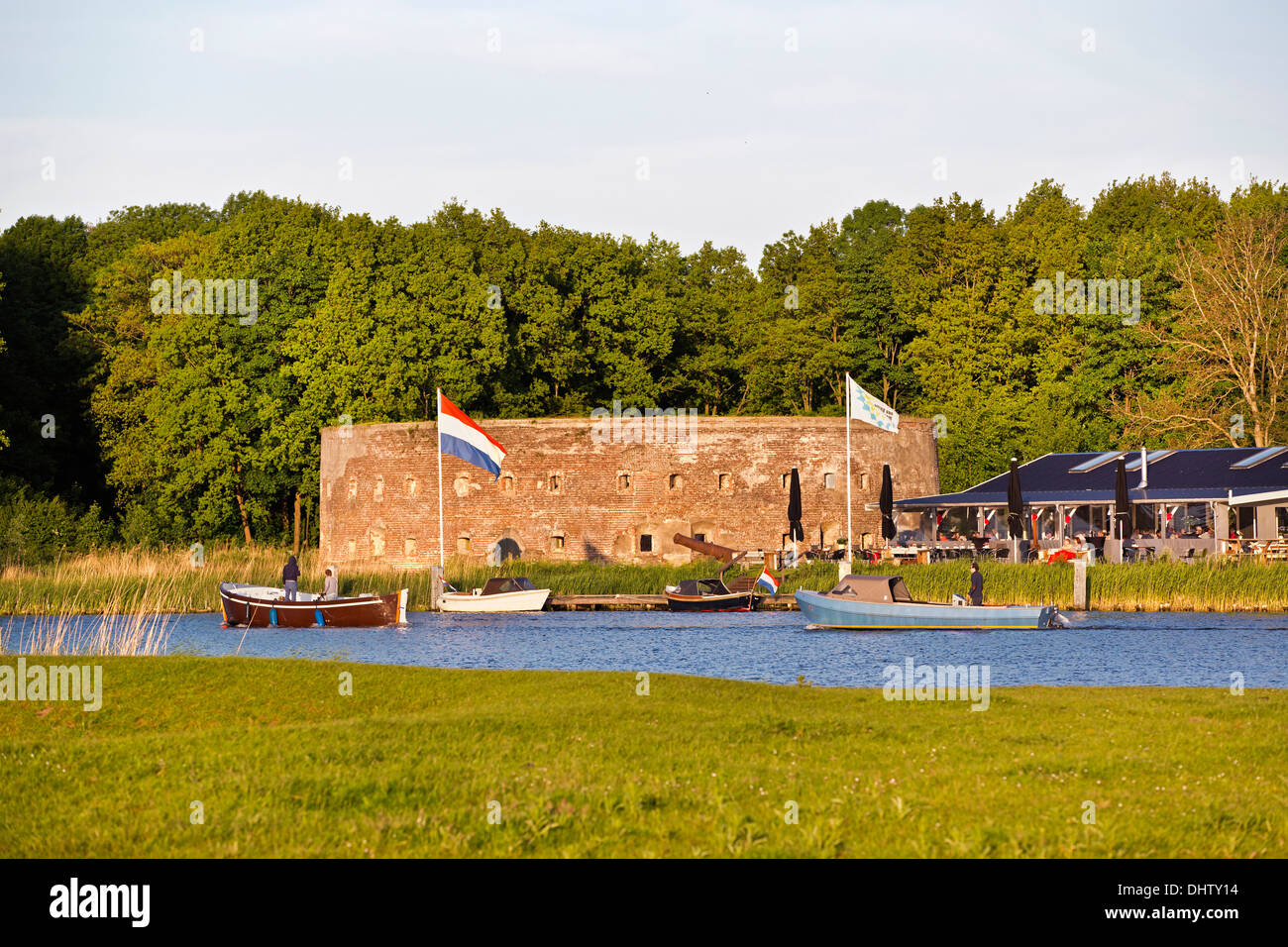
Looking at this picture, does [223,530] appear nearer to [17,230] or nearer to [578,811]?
[17,230]

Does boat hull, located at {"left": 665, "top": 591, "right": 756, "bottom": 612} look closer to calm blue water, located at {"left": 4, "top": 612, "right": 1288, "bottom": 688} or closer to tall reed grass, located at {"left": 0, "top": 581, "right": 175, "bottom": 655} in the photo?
calm blue water, located at {"left": 4, "top": 612, "right": 1288, "bottom": 688}

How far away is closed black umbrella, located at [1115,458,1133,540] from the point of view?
133 ft

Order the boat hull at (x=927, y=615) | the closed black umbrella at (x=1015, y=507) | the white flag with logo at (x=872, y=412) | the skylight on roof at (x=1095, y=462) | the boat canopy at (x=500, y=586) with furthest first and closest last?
the skylight on roof at (x=1095, y=462) < the white flag with logo at (x=872, y=412) < the boat canopy at (x=500, y=586) < the closed black umbrella at (x=1015, y=507) < the boat hull at (x=927, y=615)

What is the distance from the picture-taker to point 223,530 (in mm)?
61812

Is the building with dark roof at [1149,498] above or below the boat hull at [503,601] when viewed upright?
above

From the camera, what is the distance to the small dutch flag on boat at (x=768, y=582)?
137ft

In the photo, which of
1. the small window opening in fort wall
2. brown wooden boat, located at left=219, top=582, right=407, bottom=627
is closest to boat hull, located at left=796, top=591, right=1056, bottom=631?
brown wooden boat, located at left=219, top=582, right=407, bottom=627

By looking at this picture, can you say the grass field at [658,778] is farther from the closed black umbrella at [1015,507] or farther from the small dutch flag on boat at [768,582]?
the small dutch flag on boat at [768,582]

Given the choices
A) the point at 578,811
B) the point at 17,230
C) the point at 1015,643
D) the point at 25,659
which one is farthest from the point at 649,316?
the point at 578,811

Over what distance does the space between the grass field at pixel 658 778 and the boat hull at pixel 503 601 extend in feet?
86.6

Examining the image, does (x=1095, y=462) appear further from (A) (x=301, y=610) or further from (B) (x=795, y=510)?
(A) (x=301, y=610)

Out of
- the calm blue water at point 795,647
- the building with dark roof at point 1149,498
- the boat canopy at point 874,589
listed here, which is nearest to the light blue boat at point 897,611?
the boat canopy at point 874,589

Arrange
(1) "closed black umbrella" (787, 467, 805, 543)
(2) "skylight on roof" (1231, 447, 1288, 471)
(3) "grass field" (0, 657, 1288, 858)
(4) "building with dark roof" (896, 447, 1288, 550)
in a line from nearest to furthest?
(3) "grass field" (0, 657, 1288, 858) < (4) "building with dark roof" (896, 447, 1288, 550) < (2) "skylight on roof" (1231, 447, 1288, 471) < (1) "closed black umbrella" (787, 467, 805, 543)

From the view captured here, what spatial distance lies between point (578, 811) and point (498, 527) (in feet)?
143
